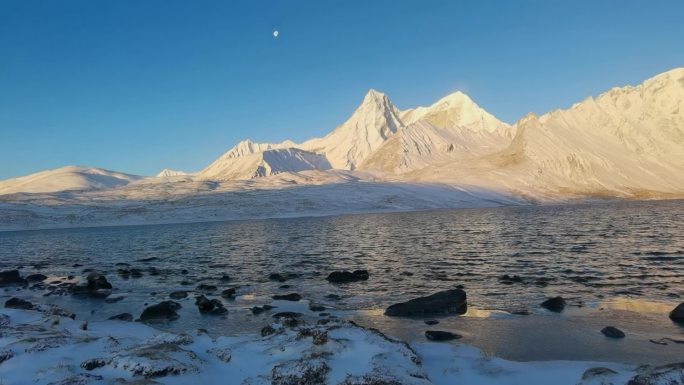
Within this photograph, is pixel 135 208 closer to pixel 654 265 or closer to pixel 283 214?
pixel 283 214

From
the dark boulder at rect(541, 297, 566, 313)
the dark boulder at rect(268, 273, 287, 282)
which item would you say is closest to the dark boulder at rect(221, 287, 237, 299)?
the dark boulder at rect(268, 273, 287, 282)

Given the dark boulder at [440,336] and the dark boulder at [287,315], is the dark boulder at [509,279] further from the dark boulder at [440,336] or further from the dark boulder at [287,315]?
the dark boulder at [287,315]

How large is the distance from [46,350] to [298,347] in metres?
8.27

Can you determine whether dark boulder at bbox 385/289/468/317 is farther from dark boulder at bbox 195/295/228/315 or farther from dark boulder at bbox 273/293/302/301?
dark boulder at bbox 195/295/228/315

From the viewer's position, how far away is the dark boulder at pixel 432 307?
2378 cm

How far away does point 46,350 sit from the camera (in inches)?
614

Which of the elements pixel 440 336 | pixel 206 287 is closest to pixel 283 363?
pixel 440 336

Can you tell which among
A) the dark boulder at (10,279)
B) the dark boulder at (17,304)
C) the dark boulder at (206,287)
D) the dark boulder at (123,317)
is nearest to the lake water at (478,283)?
the dark boulder at (206,287)

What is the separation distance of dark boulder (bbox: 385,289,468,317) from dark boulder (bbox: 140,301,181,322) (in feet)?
37.1

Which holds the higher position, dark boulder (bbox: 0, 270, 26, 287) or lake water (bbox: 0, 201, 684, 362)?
lake water (bbox: 0, 201, 684, 362)

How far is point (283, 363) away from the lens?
47.1 feet

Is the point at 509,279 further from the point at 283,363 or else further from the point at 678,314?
the point at 283,363

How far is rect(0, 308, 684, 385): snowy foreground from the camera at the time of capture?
13156 mm

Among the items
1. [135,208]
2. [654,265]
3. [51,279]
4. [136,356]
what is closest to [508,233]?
A: [654,265]
